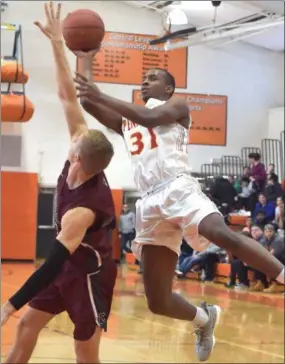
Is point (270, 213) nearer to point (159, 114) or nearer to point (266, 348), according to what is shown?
point (266, 348)

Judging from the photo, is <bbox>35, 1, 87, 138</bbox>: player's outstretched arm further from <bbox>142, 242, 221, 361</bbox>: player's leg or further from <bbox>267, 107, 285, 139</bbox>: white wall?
<bbox>267, 107, 285, 139</bbox>: white wall

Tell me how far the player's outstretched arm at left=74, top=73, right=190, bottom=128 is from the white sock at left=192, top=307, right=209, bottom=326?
45.2 inches

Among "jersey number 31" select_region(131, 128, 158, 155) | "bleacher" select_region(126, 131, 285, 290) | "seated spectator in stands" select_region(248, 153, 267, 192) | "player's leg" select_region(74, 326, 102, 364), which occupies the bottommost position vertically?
"player's leg" select_region(74, 326, 102, 364)

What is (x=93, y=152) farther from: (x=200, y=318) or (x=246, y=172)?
(x=246, y=172)

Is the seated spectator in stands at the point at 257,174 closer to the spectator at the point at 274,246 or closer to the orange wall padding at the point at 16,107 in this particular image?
the spectator at the point at 274,246

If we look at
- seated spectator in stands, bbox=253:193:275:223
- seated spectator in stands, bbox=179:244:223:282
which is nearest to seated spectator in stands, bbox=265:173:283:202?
seated spectator in stands, bbox=253:193:275:223

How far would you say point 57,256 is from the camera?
3281mm

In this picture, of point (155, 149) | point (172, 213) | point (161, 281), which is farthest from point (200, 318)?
point (155, 149)

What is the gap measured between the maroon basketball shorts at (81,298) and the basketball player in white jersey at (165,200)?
298 mm

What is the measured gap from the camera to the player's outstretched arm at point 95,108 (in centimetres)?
320

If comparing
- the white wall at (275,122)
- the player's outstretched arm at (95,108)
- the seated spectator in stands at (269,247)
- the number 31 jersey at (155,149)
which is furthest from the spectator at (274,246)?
the white wall at (275,122)

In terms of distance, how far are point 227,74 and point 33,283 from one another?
52.1 feet

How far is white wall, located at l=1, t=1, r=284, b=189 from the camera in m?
17.6

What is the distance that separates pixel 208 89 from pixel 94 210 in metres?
13.4
